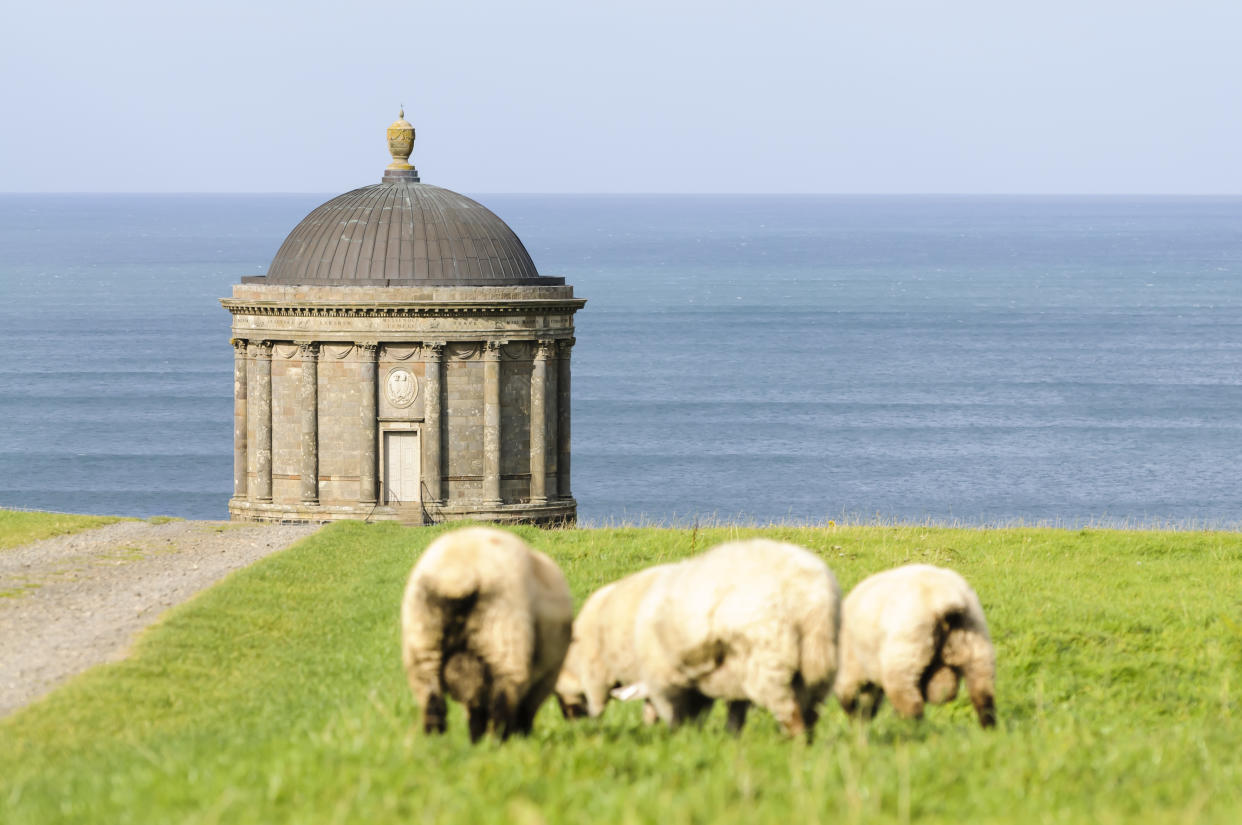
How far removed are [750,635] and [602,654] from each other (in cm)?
222

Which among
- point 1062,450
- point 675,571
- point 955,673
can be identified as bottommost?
point 1062,450

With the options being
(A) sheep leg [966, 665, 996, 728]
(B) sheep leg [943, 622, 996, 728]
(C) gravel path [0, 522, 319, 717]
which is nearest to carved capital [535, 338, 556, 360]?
(C) gravel path [0, 522, 319, 717]

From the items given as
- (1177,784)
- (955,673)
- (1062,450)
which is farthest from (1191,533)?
(1062,450)

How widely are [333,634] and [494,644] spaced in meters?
11.3

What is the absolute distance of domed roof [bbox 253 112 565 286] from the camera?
4497 cm

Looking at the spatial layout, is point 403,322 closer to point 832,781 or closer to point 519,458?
point 519,458

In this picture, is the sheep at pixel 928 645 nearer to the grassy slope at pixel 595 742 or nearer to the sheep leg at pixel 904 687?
the sheep leg at pixel 904 687

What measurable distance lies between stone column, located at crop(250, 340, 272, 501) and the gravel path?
2.96 m

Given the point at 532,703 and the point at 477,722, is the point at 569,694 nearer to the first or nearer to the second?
the point at 532,703

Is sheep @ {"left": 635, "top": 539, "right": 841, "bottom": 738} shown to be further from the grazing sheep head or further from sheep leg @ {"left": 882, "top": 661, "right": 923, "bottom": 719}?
sheep leg @ {"left": 882, "top": 661, "right": 923, "bottom": 719}

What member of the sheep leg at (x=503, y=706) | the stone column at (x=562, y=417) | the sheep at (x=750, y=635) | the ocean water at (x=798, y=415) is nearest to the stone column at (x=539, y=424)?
the stone column at (x=562, y=417)

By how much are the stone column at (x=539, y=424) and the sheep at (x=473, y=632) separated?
31223 millimetres

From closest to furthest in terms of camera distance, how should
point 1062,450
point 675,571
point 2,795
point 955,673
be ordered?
1. point 2,795
2. point 675,571
3. point 955,673
4. point 1062,450

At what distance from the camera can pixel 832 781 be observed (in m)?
12.4
